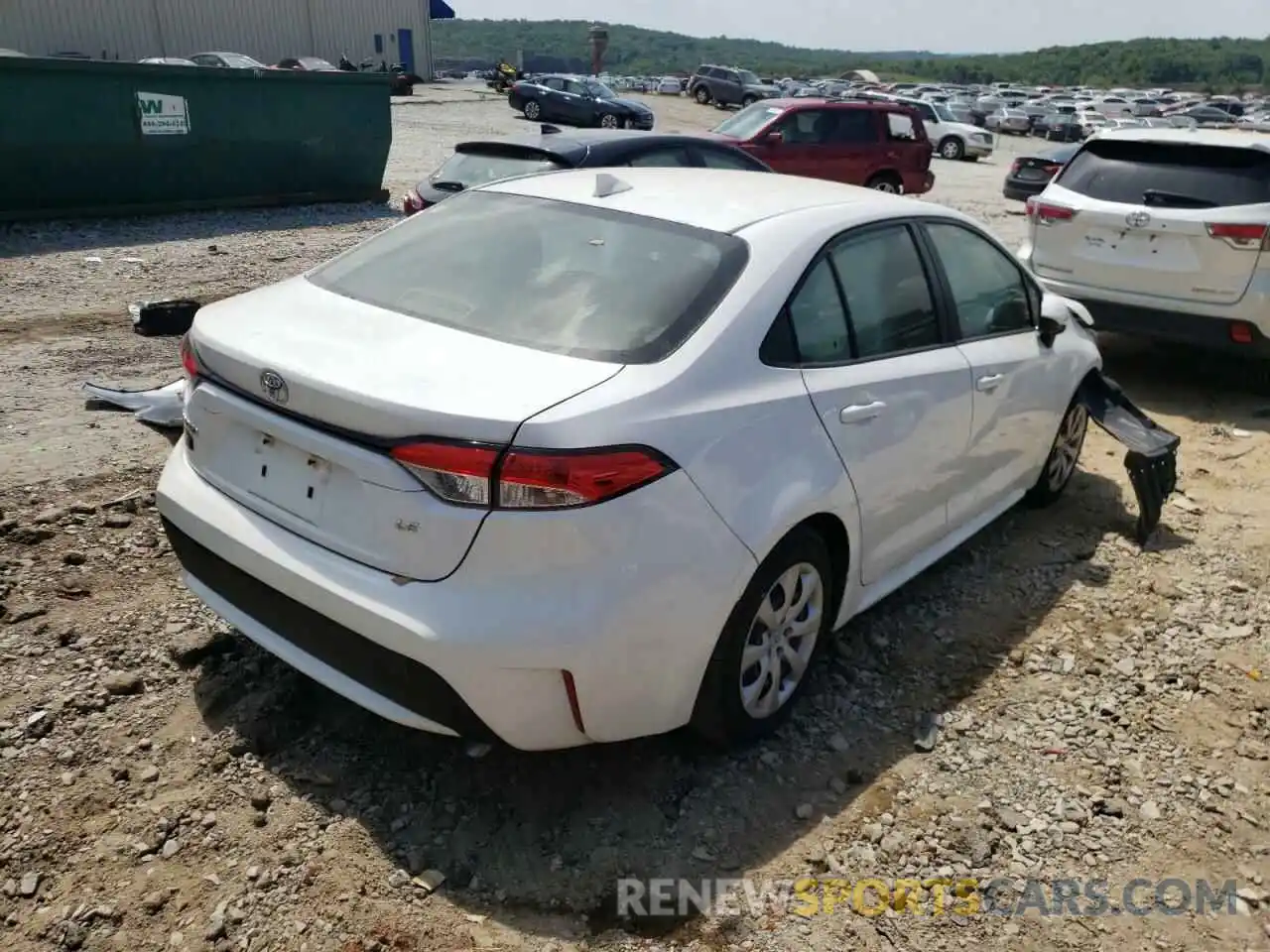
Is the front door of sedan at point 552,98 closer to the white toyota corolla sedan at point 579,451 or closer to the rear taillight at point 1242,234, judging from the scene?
the rear taillight at point 1242,234

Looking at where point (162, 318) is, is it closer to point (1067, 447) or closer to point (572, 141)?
point (572, 141)

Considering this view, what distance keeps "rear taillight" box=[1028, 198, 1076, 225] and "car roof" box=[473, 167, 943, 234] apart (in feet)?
12.1

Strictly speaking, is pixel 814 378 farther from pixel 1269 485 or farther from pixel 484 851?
pixel 1269 485

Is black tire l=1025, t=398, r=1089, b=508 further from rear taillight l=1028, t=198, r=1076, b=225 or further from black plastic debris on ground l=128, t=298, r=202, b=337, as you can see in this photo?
black plastic debris on ground l=128, t=298, r=202, b=337

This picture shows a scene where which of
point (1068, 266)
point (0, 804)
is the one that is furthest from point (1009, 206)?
point (0, 804)

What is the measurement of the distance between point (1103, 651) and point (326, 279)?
3129mm

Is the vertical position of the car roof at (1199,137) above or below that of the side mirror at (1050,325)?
above

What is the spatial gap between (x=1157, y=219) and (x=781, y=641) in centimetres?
507

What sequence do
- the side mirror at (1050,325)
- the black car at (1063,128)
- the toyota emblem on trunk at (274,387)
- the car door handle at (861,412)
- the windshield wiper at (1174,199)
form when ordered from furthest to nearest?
the black car at (1063,128), the windshield wiper at (1174,199), the side mirror at (1050,325), the car door handle at (861,412), the toyota emblem on trunk at (274,387)

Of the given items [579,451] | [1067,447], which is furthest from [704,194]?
[1067,447]

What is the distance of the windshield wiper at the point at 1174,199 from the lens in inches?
261

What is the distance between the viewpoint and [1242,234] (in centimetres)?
643

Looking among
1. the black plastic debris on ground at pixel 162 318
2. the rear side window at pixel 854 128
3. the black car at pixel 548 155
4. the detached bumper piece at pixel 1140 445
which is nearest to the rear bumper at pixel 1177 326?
the detached bumper piece at pixel 1140 445

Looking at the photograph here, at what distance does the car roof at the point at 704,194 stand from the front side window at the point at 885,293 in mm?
129
